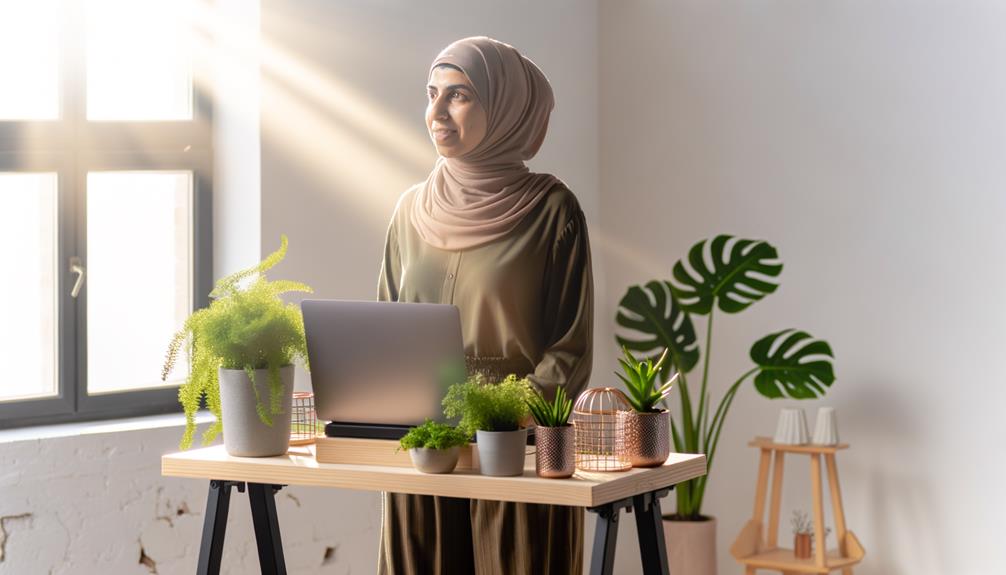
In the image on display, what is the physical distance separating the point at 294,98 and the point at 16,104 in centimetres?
75

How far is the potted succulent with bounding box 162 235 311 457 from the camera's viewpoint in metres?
2.39

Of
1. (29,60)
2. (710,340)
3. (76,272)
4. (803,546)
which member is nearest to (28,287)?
(76,272)

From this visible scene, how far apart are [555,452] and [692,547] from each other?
212 cm

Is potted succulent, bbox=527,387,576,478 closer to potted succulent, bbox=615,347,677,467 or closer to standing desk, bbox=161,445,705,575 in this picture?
standing desk, bbox=161,445,705,575

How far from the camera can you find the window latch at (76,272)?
140 inches

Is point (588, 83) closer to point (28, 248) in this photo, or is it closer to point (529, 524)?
point (28, 248)

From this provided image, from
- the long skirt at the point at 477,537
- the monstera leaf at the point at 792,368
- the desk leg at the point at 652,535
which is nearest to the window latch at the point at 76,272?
the long skirt at the point at 477,537

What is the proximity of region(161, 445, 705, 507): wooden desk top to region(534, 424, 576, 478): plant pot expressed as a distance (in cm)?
2

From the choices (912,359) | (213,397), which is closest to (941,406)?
(912,359)

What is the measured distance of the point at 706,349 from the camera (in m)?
4.27

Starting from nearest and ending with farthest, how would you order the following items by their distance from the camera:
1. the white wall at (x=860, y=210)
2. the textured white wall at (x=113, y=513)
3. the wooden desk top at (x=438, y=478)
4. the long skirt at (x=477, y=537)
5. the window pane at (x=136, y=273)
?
the wooden desk top at (x=438, y=478), the long skirt at (x=477, y=537), the textured white wall at (x=113, y=513), the window pane at (x=136, y=273), the white wall at (x=860, y=210)

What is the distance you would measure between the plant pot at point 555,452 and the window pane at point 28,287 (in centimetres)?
188

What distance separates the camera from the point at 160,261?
3775 millimetres

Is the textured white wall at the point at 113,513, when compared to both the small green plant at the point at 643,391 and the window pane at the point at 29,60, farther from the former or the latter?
the small green plant at the point at 643,391
